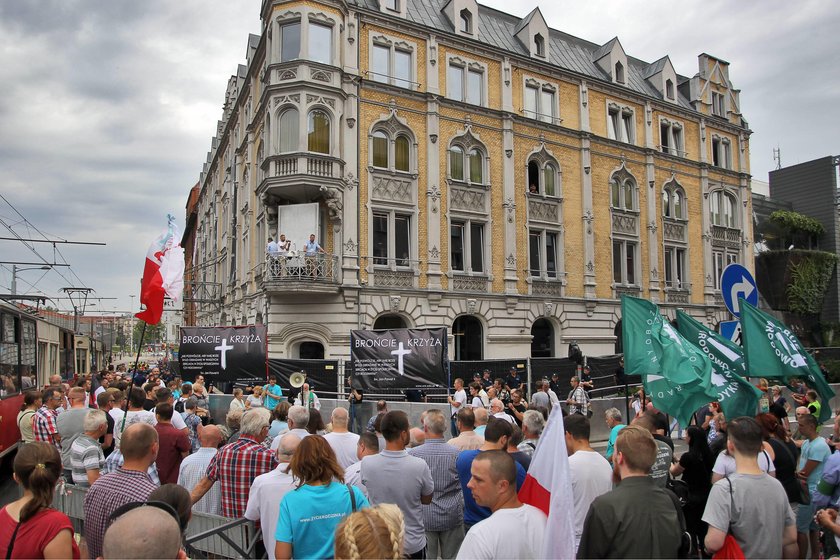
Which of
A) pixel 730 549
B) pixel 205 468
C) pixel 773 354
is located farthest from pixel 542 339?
pixel 730 549

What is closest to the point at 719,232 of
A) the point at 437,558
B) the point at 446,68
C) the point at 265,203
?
the point at 446,68

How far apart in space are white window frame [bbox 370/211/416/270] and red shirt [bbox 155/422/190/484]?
18.2 m

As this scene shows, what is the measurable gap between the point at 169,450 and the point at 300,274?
54.4 ft

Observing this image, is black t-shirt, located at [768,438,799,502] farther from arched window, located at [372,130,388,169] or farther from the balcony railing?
arched window, located at [372,130,388,169]

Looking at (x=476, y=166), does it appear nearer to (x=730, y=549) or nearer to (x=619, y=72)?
(x=619, y=72)

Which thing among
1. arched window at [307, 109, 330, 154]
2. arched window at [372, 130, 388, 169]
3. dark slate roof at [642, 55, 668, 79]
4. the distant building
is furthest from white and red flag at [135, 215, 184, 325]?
the distant building

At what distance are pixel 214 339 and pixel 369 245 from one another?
895 centimetres

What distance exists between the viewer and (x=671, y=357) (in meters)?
7.75

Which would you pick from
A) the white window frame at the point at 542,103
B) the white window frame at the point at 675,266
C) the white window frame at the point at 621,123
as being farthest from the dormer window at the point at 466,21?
the white window frame at the point at 675,266

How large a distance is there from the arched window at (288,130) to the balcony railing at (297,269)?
420cm

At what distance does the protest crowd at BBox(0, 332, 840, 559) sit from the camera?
3.60 m

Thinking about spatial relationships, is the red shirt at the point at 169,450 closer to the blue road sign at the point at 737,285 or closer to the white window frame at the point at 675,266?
the blue road sign at the point at 737,285

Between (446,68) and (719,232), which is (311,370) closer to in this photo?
(446,68)

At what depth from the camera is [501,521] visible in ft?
11.7
